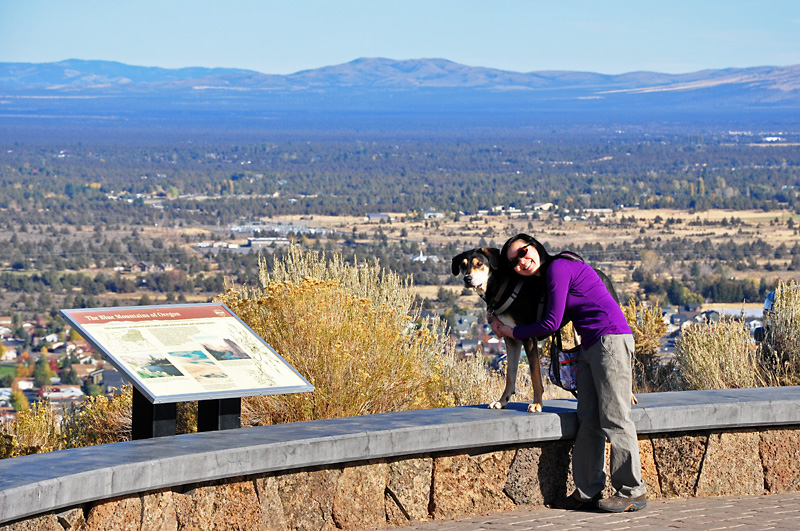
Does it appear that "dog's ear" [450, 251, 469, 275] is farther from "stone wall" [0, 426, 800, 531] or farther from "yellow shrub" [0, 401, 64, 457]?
"yellow shrub" [0, 401, 64, 457]

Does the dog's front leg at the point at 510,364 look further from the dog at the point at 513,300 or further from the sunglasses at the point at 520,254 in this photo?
the sunglasses at the point at 520,254

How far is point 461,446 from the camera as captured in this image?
4.97 metres

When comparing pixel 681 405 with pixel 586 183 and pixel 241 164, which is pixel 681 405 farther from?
pixel 241 164

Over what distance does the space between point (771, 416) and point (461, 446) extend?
5.10 feet

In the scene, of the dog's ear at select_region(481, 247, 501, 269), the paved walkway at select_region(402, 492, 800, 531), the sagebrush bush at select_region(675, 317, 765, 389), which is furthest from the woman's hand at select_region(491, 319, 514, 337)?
the sagebrush bush at select_region(675, 317, 765, 389)

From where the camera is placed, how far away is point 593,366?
16.4ft

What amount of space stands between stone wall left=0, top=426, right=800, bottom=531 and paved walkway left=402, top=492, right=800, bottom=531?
11 cm

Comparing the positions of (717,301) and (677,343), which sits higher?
(677,343)

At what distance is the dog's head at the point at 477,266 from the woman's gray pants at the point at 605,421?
55 cm

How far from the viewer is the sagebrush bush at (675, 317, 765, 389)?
7.74 m

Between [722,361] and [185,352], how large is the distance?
14.6 feet

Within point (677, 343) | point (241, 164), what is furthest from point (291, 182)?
point (677, 343)

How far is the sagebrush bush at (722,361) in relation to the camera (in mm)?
7738

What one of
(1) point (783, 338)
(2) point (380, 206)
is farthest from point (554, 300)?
(2) point (380, 206)
